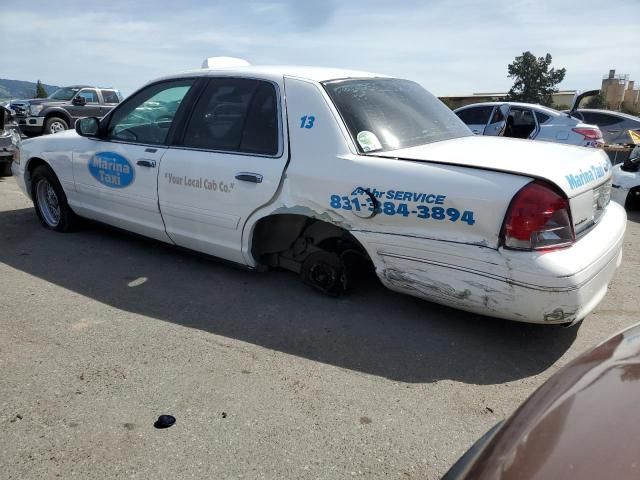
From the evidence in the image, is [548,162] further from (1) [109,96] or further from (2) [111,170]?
(1) [109,96]

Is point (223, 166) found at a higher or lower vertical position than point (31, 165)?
higher

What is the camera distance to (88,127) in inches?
187

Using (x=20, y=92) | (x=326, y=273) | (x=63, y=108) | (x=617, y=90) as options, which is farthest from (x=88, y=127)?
(x=20, y=92)

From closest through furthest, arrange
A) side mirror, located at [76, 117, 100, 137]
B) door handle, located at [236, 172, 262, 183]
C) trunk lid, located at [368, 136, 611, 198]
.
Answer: trunk lid, located at [368, 136, 611, 198]
door handle, located at [236, 172, 262, 183]
side mirror, located at [76, 117, 100, 137]

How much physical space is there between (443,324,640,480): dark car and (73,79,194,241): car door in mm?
3423

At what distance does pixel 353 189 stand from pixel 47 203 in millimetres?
3857

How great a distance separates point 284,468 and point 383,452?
422 millimetres

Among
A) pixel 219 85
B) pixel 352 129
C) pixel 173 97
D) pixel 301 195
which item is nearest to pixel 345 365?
pixel 301 195

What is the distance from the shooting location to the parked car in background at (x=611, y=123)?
1180 cm

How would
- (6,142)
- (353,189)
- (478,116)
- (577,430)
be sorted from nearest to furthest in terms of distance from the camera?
1. (577,430)
2. (353,189)
3. (6,142)
4. (478,116)

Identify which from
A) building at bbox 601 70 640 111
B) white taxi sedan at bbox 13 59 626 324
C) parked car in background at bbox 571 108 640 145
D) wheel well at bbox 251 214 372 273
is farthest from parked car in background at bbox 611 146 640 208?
building at bbox 601 70 640 111

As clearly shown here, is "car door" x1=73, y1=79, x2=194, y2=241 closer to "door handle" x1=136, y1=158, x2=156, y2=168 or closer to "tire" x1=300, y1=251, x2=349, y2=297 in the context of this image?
"door handle" x1=136, y1=158, x2=156, y2=168

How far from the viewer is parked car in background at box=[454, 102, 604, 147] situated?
9516 mm

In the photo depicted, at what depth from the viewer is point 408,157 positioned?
10.3 ft
